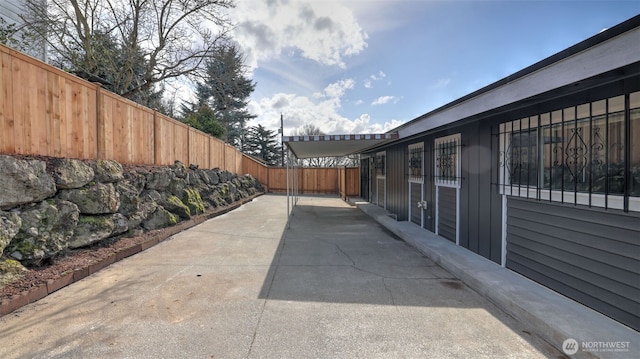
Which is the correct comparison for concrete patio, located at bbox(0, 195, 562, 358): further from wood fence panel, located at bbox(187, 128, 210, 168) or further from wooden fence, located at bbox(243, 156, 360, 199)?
wooden fence, located at bbox(243, 156, 360, 199)

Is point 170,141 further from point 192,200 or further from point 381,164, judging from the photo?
point 381,164

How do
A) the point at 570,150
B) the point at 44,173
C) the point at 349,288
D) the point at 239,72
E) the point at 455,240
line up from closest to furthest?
the point at 570,150, the point at 349,288, the point at 44,173, the point at 455,240, the point at 239,72

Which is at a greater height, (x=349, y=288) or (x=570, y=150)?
(x=570, y=150)

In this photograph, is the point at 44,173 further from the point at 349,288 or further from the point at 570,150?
the point at 570,150

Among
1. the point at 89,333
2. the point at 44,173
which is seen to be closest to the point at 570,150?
the point at 89,333

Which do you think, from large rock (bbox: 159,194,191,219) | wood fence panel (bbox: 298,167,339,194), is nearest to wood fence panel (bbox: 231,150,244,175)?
wood fence panel (bbox: 298,167,339,194)

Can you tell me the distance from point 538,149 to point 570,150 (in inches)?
17.3

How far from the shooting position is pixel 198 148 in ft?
34.3

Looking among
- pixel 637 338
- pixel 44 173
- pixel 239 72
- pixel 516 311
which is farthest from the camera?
pixel 239 72

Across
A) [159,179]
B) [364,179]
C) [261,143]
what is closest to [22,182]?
[159,179]

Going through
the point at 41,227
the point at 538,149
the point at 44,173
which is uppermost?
the point at 538,149

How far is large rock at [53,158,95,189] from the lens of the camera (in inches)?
165

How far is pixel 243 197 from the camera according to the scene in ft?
45.3

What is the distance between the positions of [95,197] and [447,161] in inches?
243
